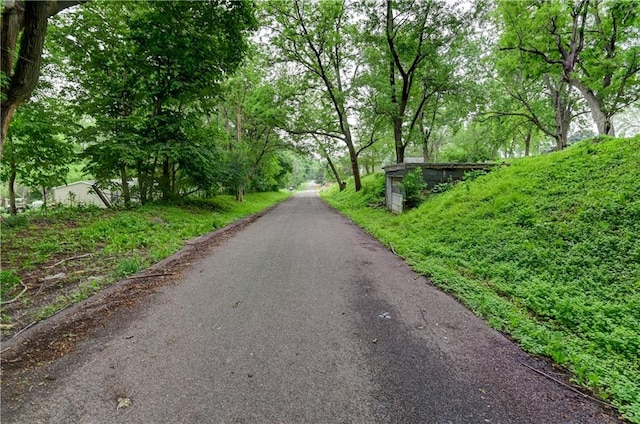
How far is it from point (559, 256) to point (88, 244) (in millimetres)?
8246

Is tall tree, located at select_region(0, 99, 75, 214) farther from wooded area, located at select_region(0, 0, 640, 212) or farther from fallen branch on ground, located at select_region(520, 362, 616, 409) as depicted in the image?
fallen branch on ground, located at select_region(520, 362, 616, 409)

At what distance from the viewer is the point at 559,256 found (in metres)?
3.77

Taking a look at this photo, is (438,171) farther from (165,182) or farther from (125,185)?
(125,185)

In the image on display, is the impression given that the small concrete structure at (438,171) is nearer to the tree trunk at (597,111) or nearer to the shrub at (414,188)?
the shrub at (414,188)

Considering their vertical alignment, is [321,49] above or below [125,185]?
above

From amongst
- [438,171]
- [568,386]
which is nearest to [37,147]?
[568,386]

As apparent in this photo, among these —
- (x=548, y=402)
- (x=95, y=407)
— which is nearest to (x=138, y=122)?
(x=95, y=407)

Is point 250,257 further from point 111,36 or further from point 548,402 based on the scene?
point 111,36

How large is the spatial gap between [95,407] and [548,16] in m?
15.2

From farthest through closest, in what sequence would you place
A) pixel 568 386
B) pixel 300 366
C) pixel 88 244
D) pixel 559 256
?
pixel 88 244 → pixel 559 256 → pixel 300 366 → pixel 568 386

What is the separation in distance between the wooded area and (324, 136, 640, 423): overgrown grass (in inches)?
251

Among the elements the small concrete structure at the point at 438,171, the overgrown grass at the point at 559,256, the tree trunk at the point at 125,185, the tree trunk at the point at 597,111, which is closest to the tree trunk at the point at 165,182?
the tree trunk at the point at 125,185

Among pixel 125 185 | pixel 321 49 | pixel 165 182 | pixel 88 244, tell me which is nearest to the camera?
pixel 88 244

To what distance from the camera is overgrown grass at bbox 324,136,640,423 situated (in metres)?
2.40
